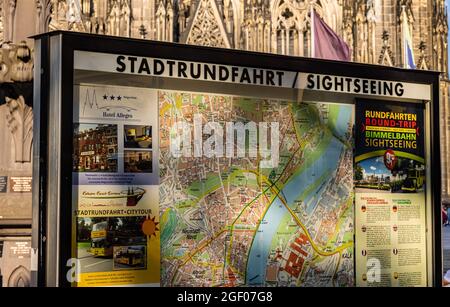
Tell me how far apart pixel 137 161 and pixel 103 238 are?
54cm

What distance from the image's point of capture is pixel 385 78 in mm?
6727

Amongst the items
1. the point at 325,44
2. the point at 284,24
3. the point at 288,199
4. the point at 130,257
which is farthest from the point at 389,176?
the point at 284,24

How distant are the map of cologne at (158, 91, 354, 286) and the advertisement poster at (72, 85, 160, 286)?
101 millimetres

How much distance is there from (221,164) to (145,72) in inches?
32.1

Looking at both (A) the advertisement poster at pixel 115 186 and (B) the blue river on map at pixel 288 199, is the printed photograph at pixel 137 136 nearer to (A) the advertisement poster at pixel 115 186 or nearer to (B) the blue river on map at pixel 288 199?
(A) the advertisement poster at pixel 115 186

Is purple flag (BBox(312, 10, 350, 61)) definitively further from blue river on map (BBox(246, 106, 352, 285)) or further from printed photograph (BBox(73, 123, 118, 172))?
printed photograph (BBox(73, 123, 118, 172))

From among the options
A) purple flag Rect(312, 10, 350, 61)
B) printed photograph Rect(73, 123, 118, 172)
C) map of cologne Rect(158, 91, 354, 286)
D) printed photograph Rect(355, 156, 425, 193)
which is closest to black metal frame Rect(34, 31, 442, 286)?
printed photograph Rect(73, 123, 118, 172)

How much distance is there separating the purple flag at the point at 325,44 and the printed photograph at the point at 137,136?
15.9 ft

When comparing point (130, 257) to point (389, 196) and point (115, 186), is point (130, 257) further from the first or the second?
point (389, 196)

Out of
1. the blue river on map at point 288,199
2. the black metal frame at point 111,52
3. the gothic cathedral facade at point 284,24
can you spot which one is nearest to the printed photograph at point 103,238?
the black metal frame at point 111,52

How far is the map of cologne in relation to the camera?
5.88 m

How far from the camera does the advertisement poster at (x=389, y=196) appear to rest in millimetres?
6641

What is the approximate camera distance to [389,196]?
6.73 meters
